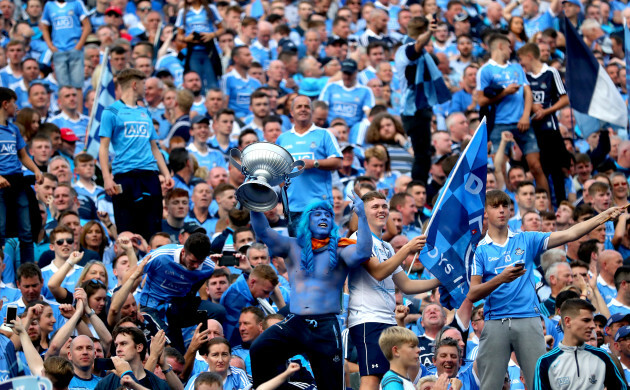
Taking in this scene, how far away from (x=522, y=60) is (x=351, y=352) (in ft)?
18.9

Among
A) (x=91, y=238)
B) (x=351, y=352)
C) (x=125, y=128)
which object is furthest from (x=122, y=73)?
(x=351, y=352)

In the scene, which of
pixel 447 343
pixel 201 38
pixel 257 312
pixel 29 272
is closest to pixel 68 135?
pixel 201 38

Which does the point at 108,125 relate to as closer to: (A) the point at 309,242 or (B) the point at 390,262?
(A) the point at 309,242

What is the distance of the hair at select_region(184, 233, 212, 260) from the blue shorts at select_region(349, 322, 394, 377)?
2.23m

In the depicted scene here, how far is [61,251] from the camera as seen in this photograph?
11.8 meters

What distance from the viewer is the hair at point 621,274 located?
12.4 m

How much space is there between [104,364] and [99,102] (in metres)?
6.14

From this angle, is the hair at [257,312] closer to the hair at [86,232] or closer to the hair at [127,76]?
the hair at [86,232]

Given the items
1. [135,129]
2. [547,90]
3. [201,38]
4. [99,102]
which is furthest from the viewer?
[201,38]

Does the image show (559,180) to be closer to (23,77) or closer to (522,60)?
(522,60)

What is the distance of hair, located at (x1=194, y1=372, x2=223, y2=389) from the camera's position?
30.4 feet

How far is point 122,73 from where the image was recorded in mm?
12234

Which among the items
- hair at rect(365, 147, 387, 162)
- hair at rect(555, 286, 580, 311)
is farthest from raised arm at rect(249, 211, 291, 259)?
hair at rect(365, 147, 387, 162)

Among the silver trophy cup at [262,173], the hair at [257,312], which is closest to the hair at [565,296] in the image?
the hair at [257,312]
